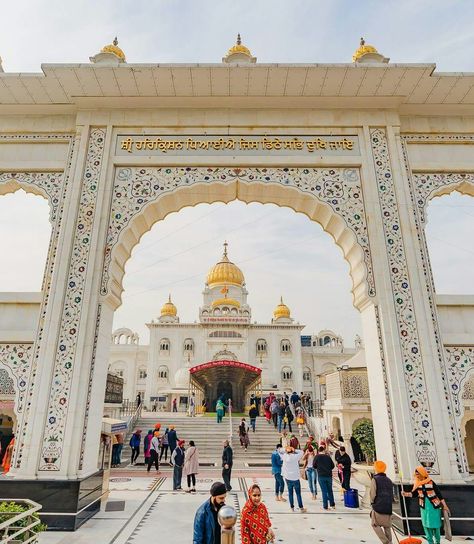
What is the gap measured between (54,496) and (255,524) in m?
2.68

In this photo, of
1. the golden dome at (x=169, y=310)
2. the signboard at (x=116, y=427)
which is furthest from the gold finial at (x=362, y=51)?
the golden dome at (x=169, y=310)

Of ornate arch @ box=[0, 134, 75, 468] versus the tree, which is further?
the tree

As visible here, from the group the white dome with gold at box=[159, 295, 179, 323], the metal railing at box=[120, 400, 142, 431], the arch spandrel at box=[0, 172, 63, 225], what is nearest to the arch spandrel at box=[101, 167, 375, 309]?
the arch spandrel at box=[0, 172, 63, 225]

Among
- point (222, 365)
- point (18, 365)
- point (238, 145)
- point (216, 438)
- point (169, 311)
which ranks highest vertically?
point (169, 311)

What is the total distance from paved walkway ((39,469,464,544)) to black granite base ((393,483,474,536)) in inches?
15.1

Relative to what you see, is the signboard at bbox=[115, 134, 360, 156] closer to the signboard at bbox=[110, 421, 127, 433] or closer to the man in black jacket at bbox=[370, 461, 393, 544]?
the man in black jacket at bbox=[370, 461, 393, 544]

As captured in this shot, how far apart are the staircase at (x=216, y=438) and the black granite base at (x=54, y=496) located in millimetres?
5843

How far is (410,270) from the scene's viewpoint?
4.89 m

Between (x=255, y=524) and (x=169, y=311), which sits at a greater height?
(x=169, y=311)

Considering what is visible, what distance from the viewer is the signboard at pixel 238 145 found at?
5484mm

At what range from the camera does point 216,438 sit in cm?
1175

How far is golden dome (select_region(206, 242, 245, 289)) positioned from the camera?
105ft

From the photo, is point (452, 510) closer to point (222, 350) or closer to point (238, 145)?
point (238, 145)

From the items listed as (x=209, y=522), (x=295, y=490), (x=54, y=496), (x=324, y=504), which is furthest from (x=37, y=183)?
(x=324, y=504)
